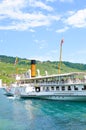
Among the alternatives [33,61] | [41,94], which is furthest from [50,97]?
[33,61]

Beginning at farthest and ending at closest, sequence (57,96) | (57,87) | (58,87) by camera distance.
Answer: (57,87)
(58,87)
(57,96)

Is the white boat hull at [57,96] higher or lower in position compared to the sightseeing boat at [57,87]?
lower

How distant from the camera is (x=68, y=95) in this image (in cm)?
7912

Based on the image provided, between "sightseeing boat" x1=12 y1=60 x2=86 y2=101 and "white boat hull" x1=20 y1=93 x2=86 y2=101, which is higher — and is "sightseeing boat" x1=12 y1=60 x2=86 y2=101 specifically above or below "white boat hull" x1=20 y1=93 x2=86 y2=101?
above

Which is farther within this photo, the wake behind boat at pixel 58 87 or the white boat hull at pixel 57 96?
the wake behind boat at pixel 58 87

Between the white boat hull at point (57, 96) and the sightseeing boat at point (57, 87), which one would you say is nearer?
the white boat hull at point (57, 96)

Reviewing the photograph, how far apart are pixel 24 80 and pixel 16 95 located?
16.8 ft

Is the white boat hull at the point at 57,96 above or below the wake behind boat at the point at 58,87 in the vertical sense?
below

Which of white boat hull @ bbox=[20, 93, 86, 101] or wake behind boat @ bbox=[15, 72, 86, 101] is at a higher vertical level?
wake behind boat @ bbox=[15, 72, 86, 101]

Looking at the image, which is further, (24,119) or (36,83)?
(36,83)

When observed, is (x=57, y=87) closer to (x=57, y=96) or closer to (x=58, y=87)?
(x=58, y=87)

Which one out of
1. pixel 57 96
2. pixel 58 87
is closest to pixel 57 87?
pixel 58 87

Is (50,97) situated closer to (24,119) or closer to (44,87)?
(44,87)

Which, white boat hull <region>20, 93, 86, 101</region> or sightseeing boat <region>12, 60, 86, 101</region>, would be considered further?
sightseeing boat <region>12, 60, 86, 101</region>
